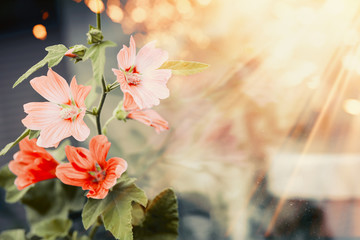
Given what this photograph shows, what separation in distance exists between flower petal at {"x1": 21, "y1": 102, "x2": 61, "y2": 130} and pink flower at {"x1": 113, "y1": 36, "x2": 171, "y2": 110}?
0.13 metres

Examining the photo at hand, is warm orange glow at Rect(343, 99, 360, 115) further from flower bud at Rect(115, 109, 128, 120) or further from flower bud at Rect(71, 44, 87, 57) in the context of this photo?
flower bud at Rect(71, 44, 87, 57)

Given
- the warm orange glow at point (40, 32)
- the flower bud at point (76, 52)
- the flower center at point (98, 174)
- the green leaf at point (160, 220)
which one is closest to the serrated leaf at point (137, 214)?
the green leaf at point (160, 220)

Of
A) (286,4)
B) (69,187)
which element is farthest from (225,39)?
(69,187)

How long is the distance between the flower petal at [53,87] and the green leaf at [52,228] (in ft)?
1.47

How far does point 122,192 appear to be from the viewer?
1.93 ft

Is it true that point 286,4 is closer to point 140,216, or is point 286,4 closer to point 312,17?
point 312,17

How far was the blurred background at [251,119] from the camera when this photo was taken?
0.91 m

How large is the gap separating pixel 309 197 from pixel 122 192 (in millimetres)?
603

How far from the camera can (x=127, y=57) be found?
0.52 m

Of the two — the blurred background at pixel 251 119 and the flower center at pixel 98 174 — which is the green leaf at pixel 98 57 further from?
the blurred background at pixel 251 119

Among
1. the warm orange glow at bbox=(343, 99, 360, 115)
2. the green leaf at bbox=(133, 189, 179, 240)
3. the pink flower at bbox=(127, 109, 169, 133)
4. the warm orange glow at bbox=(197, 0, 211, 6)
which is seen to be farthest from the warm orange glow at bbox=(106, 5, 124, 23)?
the warm orange glow at bbox=(343, 99, 360, 115)

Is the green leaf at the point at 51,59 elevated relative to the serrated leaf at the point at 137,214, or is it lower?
elevated

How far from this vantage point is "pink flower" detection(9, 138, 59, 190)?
625 millimetres

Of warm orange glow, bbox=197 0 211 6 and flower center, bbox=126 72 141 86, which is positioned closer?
flower center, bbox=126 72 141 86
